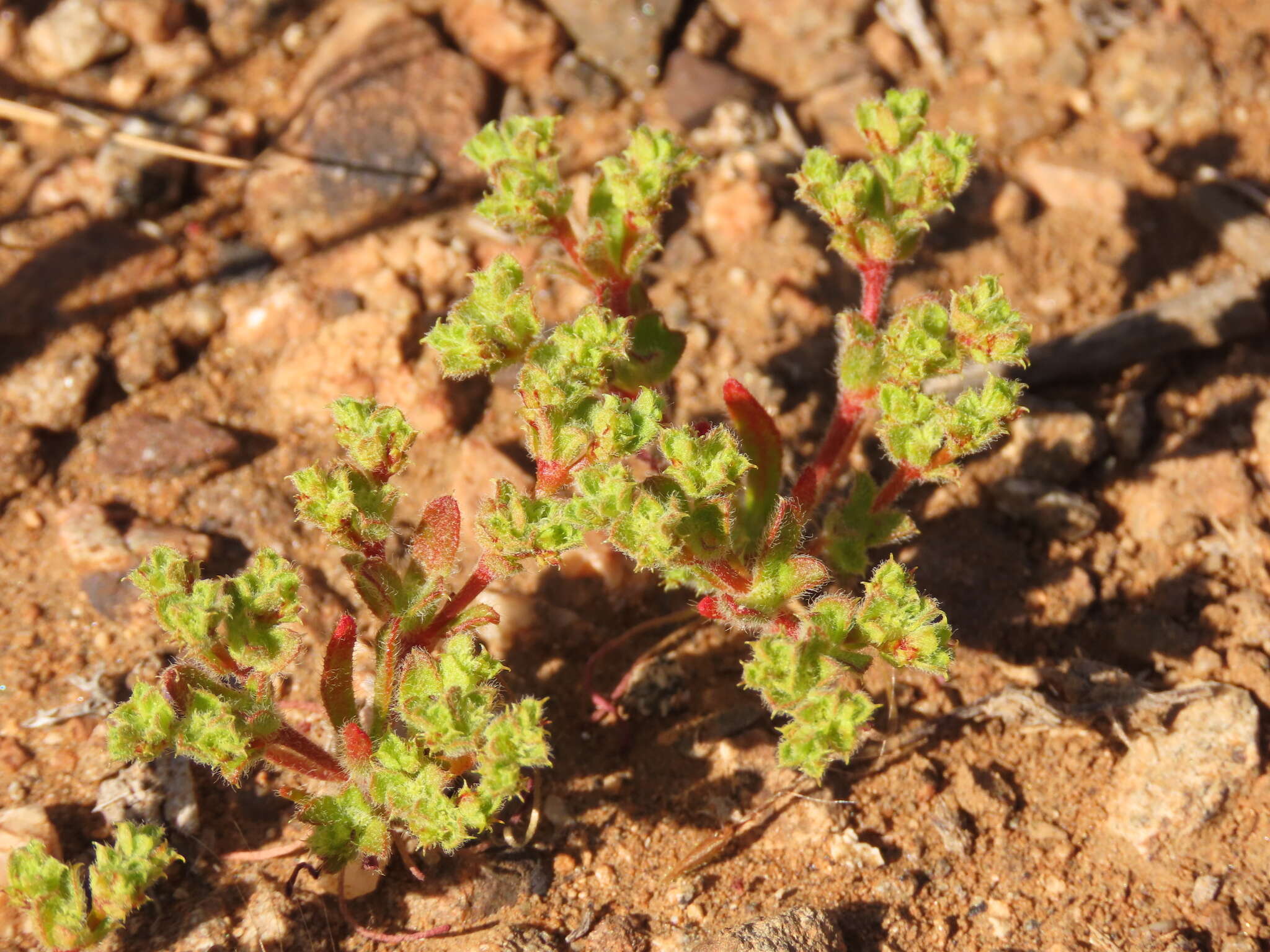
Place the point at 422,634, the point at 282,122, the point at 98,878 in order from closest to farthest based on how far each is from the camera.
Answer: the point at 98,878, the point at 422,634, the point at 282,122

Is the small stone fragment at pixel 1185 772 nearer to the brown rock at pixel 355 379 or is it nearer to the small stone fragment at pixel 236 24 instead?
the brown rock at pixel 355 379

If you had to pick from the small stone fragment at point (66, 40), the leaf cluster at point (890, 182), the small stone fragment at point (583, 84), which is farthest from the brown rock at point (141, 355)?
the leaf cluster at point (890, 182)

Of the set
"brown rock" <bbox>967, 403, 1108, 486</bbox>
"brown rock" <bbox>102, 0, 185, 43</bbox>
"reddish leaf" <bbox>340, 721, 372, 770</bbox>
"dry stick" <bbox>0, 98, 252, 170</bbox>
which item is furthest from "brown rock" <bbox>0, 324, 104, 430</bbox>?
"brown rock" <bbox>967, 403, 1108, 486</bbox>

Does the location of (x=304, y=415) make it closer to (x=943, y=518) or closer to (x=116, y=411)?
(x=116, y=411)

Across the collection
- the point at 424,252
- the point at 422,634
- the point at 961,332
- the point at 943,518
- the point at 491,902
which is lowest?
the point at 491,902

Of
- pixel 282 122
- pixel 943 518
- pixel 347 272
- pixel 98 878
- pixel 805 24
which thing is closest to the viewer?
pixel 98 878

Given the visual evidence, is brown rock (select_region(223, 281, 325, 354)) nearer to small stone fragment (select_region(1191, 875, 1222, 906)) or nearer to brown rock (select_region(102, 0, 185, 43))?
brown rock (select_region(102, 0, 185, 43))

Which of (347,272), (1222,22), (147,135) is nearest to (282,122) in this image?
(147,135)
